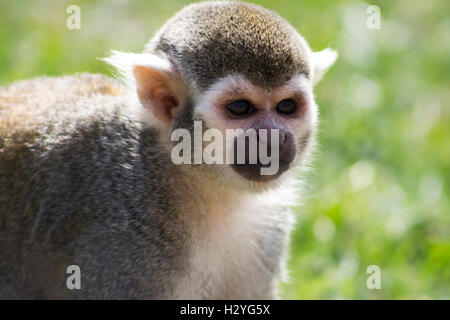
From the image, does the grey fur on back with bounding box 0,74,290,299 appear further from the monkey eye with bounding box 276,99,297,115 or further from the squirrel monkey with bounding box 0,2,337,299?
the monkey eye with bounding box 276,99,297,115

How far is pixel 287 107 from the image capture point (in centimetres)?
508

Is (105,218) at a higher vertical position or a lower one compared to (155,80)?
lower

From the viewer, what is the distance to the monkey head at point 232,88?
4898 mm

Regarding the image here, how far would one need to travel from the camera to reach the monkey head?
4.90 m

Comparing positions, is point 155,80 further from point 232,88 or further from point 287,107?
point 287,107

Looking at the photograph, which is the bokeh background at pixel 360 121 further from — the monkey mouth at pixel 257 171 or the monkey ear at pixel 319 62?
the monkey mouth at pixel 257 171

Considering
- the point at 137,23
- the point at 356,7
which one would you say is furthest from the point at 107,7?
the point at 356,7

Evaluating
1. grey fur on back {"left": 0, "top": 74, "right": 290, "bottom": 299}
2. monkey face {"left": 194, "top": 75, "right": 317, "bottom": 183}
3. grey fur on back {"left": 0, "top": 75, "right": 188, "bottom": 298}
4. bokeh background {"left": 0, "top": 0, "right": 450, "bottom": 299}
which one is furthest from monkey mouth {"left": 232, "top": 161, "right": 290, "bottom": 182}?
bokeh background {"left": 0, "top": 0, "right": 450, "bottom": 299}

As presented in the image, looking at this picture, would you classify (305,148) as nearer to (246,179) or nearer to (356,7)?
(246,179)

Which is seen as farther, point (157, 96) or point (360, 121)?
point (360, 121)

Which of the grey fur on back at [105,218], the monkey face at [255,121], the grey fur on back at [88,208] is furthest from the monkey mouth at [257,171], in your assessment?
the grey fur on back at [88,208]

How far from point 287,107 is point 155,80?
91 cm

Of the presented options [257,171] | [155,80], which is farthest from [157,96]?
[257,171]
